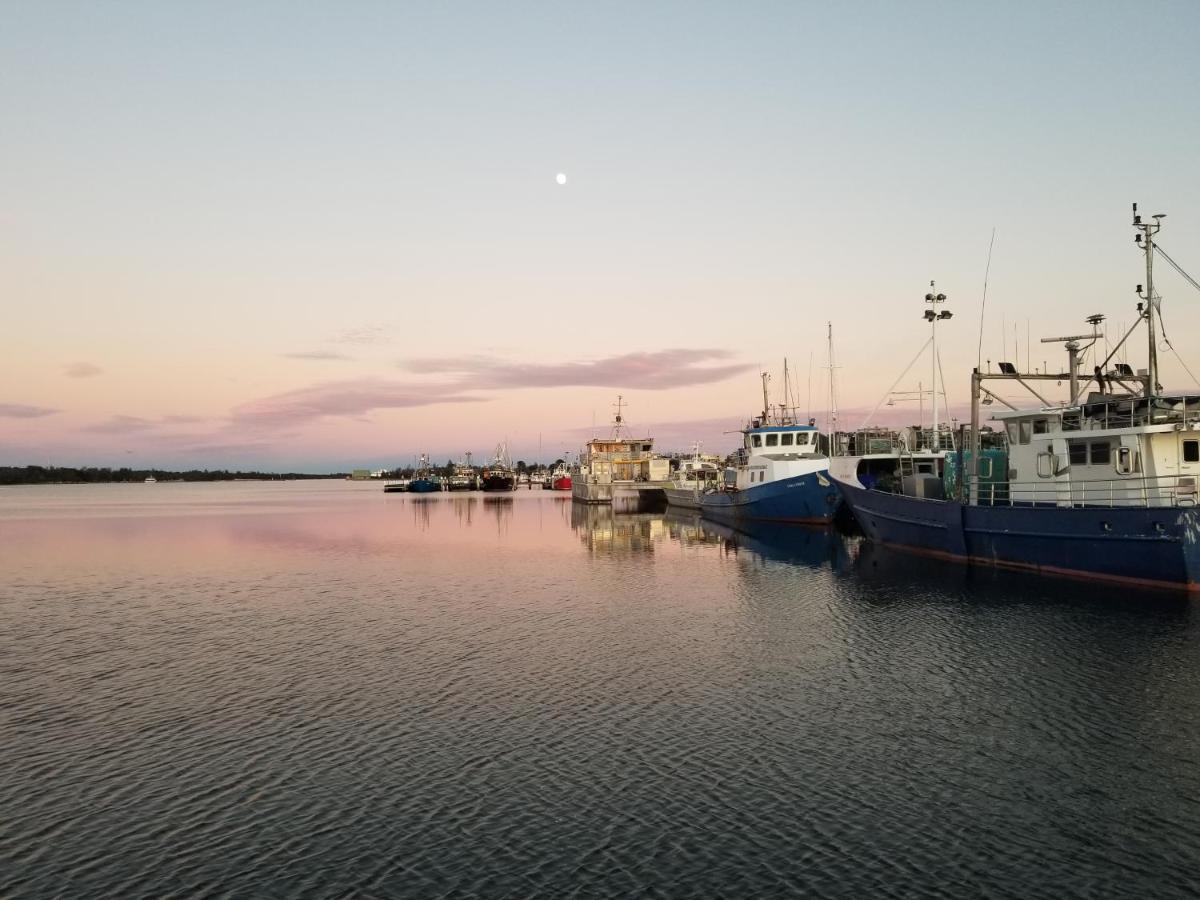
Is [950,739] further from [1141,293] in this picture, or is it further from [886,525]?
[886,525]

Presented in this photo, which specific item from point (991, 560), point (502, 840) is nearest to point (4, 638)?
Result: point (502, 840)

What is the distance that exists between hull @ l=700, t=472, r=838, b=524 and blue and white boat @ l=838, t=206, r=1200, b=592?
70.8ft

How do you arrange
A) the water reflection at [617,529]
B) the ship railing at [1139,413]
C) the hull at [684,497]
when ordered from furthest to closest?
1. the hull at [684,497]
2. the water reflection at [617,529]
3. the ship railing at [1139,413]

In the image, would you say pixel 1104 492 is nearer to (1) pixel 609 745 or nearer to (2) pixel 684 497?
(1) pixel 609 745

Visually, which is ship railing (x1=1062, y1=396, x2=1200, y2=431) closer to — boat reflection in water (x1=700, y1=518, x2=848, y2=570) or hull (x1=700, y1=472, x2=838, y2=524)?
boat reflection in water (x1=700, y1=518, x2=848, y2=570)

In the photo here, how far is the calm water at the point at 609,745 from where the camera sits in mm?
12500

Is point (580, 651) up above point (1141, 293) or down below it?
below

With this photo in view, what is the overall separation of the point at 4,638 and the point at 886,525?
162 ft

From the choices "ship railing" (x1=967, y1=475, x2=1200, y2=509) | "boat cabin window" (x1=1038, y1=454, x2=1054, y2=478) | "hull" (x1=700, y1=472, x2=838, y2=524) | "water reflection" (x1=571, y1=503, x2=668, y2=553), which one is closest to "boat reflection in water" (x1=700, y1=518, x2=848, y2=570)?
"hull" (x1=700, y1=472, x2=838, y2=524)

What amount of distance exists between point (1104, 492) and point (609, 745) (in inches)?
1296

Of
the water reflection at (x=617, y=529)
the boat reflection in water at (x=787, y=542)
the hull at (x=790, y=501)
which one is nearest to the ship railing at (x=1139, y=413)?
the boat reflection in water at (x=787, y=542)

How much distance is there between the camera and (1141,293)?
135ft

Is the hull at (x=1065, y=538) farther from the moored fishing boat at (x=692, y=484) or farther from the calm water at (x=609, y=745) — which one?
the moored fishing boat at (x=692, y=484)

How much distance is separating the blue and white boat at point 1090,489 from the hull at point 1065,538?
0.05m
